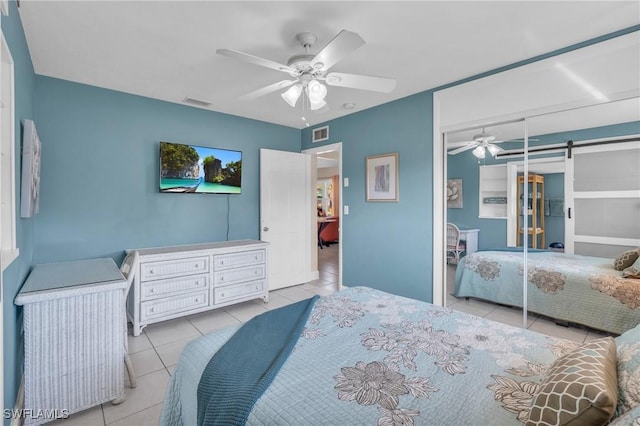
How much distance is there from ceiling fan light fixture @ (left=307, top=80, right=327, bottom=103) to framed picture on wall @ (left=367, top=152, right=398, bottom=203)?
1651mm

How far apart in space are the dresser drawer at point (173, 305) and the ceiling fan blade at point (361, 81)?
255 cm

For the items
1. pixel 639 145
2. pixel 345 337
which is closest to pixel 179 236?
pixel 345 337

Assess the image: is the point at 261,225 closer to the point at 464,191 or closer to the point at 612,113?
the point at 464,191

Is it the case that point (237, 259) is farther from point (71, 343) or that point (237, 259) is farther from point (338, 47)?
point (338, 47)

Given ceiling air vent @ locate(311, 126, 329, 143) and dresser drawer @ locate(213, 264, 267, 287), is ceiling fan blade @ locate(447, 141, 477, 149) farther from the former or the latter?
dresser drawer @ locate(213, 264, 267, 287)

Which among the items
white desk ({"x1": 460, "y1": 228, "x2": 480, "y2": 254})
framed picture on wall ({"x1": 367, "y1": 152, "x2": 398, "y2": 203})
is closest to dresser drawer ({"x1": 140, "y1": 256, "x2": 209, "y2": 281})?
framed picture on wall ({"x1": 367, "y1": 152, "x2": 398, "y2": 203})

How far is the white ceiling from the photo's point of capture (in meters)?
1.93

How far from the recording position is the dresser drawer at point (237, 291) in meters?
3.52

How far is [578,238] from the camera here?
266 centimetres

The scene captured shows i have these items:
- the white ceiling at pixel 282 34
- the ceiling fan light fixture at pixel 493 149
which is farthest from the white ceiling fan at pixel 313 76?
the ceiling fan light fixture at pixel 493 149

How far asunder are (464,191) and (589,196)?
969 millimetres

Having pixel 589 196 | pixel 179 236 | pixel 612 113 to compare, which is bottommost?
pixel 179 236

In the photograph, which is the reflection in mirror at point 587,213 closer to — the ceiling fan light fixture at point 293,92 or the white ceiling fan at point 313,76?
the white ceiling fan at point 313,76

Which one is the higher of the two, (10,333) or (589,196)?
(589,196)
